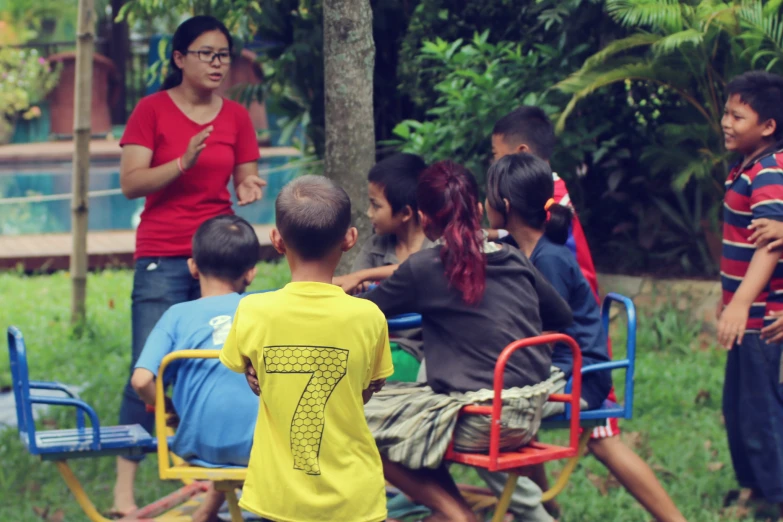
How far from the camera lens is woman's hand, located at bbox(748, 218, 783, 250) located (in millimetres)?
3996

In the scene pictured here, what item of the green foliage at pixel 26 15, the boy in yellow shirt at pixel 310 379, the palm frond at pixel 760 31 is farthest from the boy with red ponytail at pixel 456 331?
the green foliage at pixel 26 15

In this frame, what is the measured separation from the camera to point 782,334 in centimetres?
418

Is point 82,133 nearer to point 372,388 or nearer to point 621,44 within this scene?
point 621,44

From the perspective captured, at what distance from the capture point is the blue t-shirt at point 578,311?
380 centimetres

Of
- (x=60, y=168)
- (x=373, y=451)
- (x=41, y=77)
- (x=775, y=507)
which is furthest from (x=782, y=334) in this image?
(x=41, y=77)

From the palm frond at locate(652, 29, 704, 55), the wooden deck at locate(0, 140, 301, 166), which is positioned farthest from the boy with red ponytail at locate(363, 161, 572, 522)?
the wooden deck at locate(0, 140, 301, 166)

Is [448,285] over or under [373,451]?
over

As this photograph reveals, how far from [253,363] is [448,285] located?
0.80 metres

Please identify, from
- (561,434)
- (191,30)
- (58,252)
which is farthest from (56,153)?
(191,30)

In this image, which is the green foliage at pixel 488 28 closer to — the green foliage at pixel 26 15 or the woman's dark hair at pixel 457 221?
the woman's dark hair at pixel 457 221

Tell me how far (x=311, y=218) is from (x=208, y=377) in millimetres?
906

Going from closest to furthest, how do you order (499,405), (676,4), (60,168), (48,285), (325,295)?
(325,295), (499,405), (676,4), (48,285), (60,168)

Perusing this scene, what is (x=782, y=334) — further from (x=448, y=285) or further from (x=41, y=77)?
(x=41, y=77)

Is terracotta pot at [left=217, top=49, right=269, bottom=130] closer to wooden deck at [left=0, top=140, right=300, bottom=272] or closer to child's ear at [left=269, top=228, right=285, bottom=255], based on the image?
wooden deck at [left=0, top=140, right=300, bottom=272]
